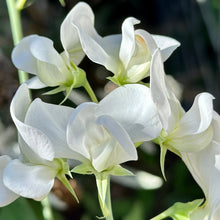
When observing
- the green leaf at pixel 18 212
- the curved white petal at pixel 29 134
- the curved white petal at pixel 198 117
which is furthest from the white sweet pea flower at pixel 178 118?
the green leaf at pixel 18 212

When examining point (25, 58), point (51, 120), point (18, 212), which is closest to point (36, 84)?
point (25, 58)

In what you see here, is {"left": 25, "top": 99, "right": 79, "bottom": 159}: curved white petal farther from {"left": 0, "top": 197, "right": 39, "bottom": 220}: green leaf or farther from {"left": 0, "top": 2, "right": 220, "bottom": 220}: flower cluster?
{"left": 0, "top": 197, "right": 39, "bottom": 220}: green leaf

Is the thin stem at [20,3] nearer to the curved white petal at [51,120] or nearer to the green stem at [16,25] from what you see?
the green stem at [16,25]

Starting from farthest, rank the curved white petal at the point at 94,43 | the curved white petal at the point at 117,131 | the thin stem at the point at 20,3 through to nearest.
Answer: the thin stem at the point at 20,3 → the curved white petal at the point at 94,43 → the curved white petal at the point at 117,131

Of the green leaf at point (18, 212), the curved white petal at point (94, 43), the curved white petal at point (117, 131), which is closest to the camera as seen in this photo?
the curved white petal at point (117, 131)

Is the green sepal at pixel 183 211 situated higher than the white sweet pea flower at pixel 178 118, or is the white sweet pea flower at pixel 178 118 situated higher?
the white sweet pea flower at pixel 178 118

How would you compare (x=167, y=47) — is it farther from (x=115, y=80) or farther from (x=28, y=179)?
(x=28, y=179)

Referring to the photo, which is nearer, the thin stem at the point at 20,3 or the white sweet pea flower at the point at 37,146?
the white sweet pea flower at the point at 37,146

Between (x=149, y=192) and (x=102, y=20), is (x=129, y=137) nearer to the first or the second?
(x=149, y=192)
